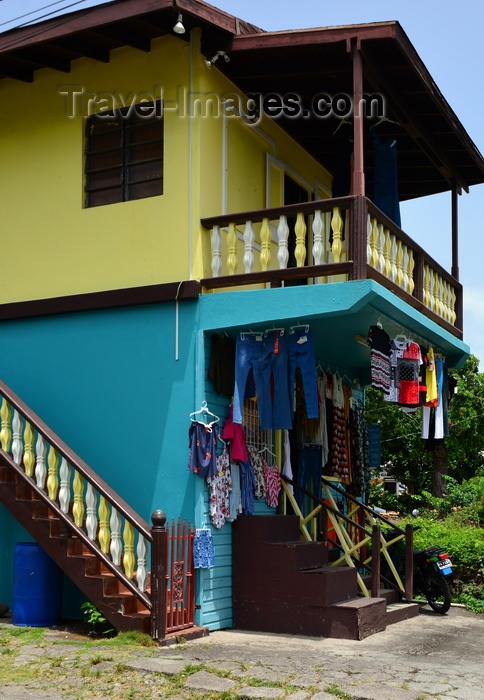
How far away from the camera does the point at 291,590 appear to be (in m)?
10.2

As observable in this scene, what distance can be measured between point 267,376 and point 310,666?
10.5 feet

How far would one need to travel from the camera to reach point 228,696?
23.5 feet

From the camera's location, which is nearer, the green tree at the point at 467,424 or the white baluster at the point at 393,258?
the white baluster at the point at 393,258

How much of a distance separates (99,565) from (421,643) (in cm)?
335

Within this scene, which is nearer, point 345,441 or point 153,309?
point 153,309

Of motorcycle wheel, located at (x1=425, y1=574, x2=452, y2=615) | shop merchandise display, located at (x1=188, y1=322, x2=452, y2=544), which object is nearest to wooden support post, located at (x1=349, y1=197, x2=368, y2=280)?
shop merchandise display, located at (x1=188, y1=322, x2=452, y2=544)

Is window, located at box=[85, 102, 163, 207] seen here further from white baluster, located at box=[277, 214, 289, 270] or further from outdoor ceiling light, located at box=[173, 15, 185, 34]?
white baluster, located at box=[277, 214, 289, 270]

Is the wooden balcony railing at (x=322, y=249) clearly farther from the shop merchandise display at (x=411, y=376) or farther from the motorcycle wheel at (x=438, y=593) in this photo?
the motorcycle wheel at (x=438, y=593)

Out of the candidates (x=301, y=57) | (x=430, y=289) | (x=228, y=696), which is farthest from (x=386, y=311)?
(x=228, y=696)

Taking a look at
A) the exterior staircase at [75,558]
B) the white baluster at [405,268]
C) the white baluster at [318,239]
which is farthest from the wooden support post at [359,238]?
the exterior staircase at [75,558]

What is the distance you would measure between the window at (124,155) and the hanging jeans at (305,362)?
242cm

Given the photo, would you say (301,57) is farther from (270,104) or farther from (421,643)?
(421,643)

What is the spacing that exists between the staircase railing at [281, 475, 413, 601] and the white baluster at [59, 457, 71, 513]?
2757 millimetres

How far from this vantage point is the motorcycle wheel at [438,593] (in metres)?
12.1
